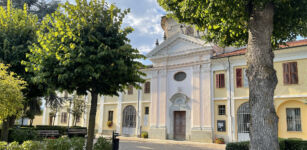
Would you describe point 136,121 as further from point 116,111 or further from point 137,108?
point 116,111

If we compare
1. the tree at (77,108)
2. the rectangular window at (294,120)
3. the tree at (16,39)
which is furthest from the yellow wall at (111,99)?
the rectangular window at (294,120)

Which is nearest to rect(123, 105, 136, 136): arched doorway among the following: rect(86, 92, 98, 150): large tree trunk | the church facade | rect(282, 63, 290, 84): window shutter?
the church facade

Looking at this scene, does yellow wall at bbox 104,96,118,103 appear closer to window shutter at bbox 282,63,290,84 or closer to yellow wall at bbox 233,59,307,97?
yellow wall at bbox 233,59,307,97

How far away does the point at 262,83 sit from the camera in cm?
704

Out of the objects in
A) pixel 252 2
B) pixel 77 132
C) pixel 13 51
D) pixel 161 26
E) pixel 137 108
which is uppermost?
pixel 161 26

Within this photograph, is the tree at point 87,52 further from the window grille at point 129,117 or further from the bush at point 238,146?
the window grille at point 129,117

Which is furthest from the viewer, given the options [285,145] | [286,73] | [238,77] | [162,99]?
[162,99]

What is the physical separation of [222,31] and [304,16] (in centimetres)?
286

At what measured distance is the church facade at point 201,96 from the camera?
1759cm

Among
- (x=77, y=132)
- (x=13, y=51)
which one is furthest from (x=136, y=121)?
(x=13, y=51)

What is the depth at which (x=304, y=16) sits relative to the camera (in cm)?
857

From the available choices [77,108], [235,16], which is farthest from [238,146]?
[77,108]

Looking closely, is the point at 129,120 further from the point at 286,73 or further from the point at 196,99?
the point at 286,73

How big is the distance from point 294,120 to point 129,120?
15.6 metres
